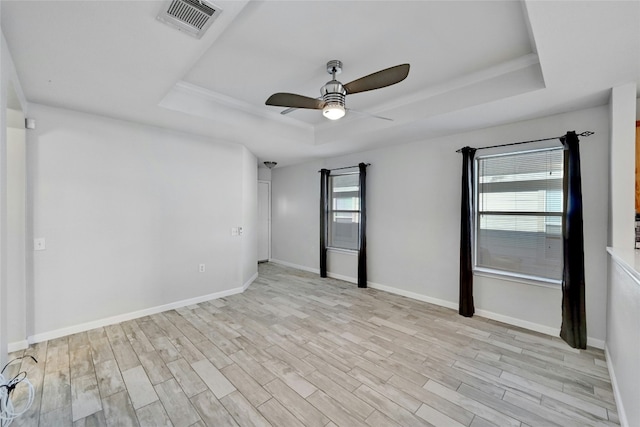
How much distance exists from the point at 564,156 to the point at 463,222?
1224 millimetres

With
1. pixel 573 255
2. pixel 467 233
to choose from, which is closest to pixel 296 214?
pixel 467 233

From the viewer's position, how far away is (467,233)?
3561 mm

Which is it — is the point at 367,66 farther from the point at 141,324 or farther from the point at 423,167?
the point at 141,324

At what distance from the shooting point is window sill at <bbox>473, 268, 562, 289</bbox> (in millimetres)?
3078

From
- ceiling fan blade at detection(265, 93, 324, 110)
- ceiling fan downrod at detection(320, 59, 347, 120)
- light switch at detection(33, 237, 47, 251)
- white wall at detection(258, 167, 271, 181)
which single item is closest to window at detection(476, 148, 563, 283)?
ceiling fan downrod at detection(320, 59, 347, 120)

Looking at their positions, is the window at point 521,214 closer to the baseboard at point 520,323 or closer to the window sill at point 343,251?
the baseboard at point 520,323

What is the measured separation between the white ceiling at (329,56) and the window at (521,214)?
560 millimetres

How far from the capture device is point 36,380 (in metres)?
2.20

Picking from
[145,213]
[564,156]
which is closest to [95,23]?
[145,213]

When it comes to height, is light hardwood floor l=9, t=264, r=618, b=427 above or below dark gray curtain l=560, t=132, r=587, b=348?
below

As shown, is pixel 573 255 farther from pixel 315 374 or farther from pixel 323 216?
pixel 323 216

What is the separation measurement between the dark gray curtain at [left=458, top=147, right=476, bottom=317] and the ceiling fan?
2014 millimetres

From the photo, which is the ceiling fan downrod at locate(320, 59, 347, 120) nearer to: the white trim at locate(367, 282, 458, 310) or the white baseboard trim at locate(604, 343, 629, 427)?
the white baseboard trim at locate(604, 343, 629, 427)

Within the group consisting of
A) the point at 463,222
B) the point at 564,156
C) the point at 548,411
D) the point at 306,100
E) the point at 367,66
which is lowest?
the point at 548,411
